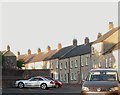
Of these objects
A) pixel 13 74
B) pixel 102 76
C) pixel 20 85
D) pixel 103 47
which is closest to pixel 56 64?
pixel 103 47

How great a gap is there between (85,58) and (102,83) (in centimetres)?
5867

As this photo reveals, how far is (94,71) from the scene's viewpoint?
71.8ft

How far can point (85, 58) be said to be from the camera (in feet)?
259

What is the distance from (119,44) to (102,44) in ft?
20.5

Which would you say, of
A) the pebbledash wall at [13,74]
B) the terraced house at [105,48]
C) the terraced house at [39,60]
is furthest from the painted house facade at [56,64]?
the pebbledash wall at [13,74]

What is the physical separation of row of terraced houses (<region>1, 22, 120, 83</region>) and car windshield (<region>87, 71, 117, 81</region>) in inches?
1565

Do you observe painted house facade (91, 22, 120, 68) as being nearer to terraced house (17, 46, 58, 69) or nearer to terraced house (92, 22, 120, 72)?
terraced house (92, 22, 120, 72)

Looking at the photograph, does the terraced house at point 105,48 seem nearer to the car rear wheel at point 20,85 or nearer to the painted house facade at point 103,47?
the painted house facade at point 103,47

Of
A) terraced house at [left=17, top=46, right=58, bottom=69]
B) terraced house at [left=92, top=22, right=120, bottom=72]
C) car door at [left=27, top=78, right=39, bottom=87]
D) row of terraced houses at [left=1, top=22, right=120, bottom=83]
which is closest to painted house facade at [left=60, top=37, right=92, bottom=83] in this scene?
row of terraced houses at [left=1, top=22, right=120, bottom=83]

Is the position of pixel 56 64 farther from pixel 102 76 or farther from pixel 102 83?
pixel 102 83

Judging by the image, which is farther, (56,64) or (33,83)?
(56,64)

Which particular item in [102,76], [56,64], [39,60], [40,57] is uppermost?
[40,57]

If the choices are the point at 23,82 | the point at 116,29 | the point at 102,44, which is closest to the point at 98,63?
the point at 102,44

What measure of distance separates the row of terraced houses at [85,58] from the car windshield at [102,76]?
39757 mm
